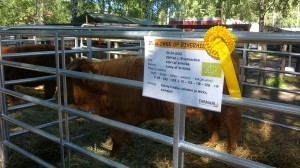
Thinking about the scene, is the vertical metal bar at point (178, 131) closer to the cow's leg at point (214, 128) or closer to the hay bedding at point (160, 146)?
the hay bedding at point (160, 146)

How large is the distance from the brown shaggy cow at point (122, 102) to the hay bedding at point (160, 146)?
10.5 inches

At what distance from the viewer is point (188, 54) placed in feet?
4.77

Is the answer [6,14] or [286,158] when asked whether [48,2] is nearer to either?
[6,14]

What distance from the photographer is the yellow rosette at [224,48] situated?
129 centimetres

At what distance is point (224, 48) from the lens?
130 centimetres

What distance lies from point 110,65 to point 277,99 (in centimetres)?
475

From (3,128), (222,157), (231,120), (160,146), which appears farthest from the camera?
(160,146)

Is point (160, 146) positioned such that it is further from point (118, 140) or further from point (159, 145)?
point (118, 140)

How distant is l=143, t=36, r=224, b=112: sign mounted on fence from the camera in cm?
137

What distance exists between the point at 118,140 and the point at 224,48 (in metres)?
2.58

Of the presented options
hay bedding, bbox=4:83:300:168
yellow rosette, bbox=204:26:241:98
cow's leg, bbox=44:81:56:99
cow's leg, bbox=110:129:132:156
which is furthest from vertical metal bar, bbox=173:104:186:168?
cow's leg, bbox=44:81:56:99

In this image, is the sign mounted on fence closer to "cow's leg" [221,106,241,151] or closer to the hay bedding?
the hay bedding

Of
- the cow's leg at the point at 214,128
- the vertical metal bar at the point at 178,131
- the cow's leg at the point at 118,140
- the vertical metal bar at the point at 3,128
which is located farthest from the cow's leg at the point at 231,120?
the vertical metal bar at the point at 3,128

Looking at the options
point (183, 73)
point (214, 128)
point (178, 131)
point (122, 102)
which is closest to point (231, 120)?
point (214, 128)
